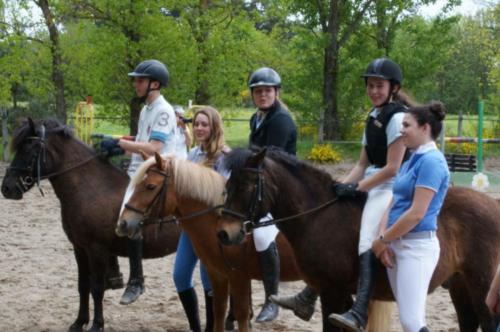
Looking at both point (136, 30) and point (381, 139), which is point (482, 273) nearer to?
point (381, 139)

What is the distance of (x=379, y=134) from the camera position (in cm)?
438

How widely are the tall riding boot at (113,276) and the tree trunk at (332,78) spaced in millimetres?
17336

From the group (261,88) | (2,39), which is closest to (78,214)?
(261,88)

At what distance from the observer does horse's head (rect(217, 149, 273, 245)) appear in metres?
4.08

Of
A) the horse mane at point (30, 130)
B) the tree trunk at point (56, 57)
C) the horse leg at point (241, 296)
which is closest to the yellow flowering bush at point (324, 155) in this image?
the tree trunk at point (56, 57)

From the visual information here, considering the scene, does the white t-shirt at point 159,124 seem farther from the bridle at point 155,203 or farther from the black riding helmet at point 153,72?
the bridle at point 155,203

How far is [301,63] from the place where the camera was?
24312mm

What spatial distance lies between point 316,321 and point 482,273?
6.73 ft

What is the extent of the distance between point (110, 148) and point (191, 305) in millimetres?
1556

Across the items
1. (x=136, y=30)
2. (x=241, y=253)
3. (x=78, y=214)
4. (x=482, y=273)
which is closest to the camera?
(x=482, y=273)

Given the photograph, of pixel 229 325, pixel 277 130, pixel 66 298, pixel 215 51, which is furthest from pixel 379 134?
pixel 215 51

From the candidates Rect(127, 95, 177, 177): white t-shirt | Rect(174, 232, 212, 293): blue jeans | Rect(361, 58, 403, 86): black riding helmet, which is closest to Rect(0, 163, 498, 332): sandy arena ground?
Rect(174, 232, 212, 293): blue jeans

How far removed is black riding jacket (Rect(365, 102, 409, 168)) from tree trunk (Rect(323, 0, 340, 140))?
18.7 m

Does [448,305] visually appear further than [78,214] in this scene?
Yes
